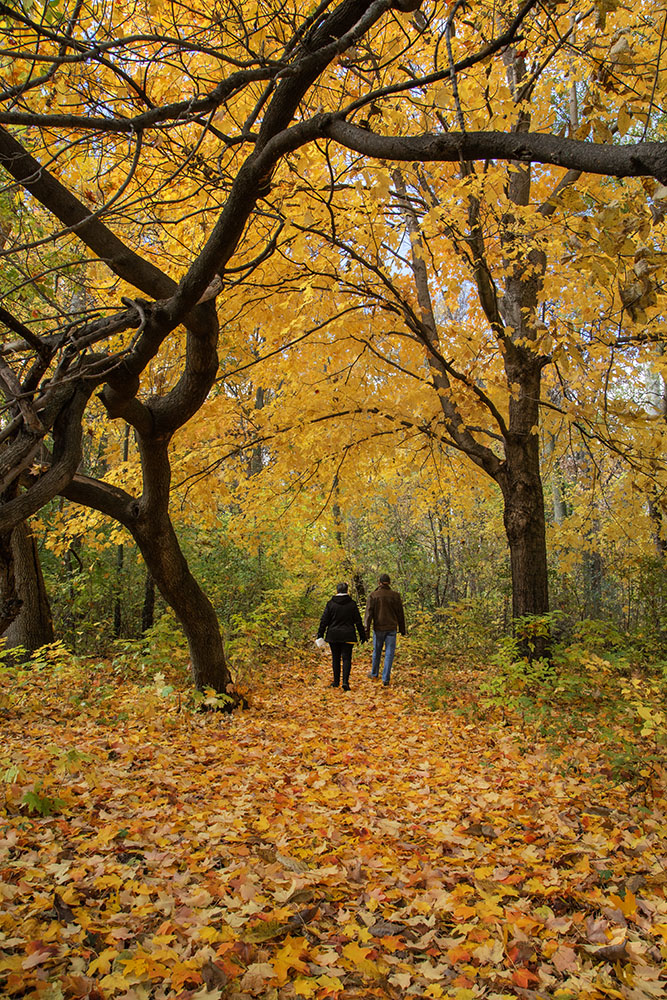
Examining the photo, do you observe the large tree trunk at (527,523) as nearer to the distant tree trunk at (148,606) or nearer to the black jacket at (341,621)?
the black jacket at (341,621)

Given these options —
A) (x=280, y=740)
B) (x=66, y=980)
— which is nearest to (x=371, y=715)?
(x=280, y=740)

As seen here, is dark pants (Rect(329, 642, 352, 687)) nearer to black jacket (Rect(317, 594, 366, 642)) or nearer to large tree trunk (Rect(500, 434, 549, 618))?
black jacket (Rect(317, 594, 366, 642))

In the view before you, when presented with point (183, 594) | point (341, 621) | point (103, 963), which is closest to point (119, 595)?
point (341, 621)

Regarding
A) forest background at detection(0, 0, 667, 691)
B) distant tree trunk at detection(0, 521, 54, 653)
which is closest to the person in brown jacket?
forest background at detection(0, 0, 667, 691)

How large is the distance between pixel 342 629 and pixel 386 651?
0.92 meters

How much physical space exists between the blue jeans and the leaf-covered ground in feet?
11.3

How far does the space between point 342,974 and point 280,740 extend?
138 inches

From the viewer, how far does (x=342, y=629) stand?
8828 mm

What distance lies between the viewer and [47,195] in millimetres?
4074

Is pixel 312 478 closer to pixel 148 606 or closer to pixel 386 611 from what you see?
pixel 386 611

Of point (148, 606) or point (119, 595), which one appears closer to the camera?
point (119, 595)

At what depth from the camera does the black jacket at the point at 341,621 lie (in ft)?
28.9

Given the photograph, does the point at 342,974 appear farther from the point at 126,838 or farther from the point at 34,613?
the point at 34,613

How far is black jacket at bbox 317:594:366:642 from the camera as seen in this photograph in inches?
347
